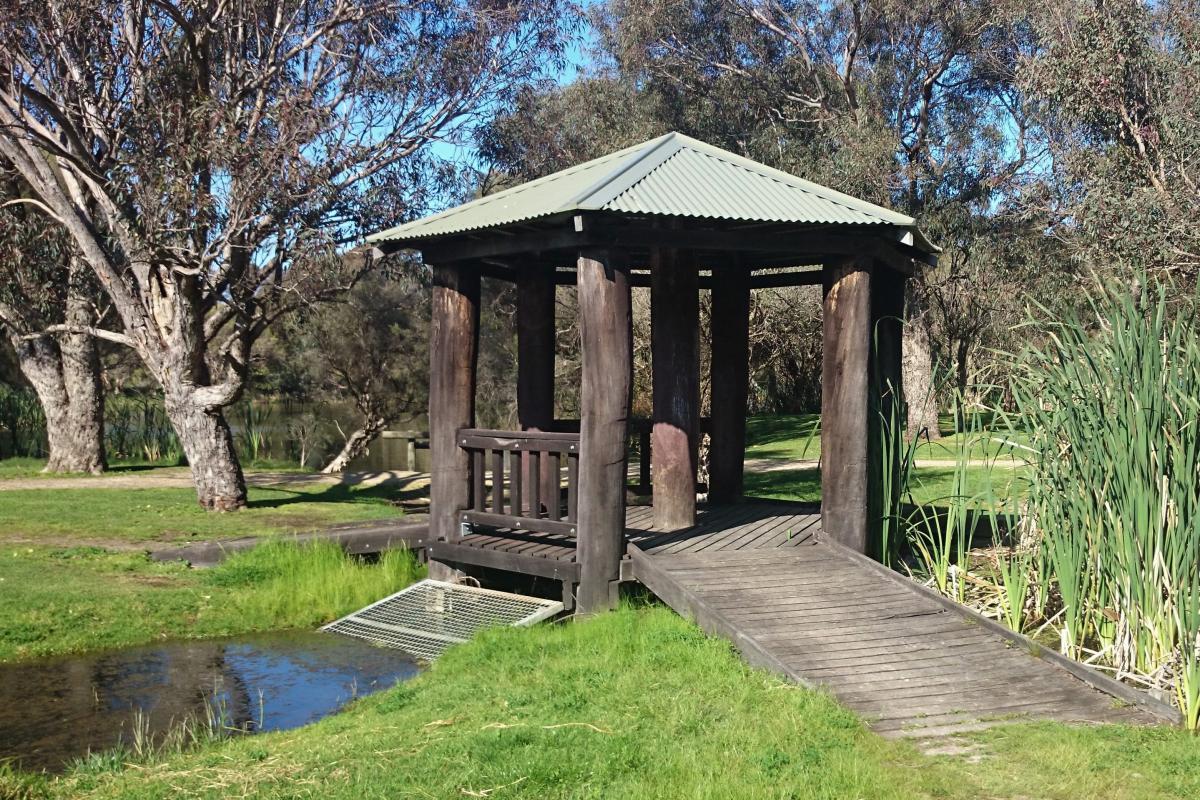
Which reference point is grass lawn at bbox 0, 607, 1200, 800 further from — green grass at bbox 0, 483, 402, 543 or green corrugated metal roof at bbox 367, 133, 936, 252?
green grass at bbox 0, 483, 402, 543

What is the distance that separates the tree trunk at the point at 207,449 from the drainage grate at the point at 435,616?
5247 mm

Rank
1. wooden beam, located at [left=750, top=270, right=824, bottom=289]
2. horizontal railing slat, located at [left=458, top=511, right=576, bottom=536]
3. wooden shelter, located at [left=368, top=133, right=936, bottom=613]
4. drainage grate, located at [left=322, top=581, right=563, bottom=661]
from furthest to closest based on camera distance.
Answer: wooden beam, located at [left=750, top=270, right=824, bottom=289]
horizontal railing slat, located at [left=458, top=511, right=576, bottom=536]
wooden shelter, located at [left=368, top=133, right=936, bottom=613]
drainage grate, located at [left=322, top=581, right=563, bottom=661]

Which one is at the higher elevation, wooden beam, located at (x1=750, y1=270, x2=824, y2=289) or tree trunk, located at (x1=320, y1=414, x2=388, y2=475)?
wooden beam, located at (x1=750, y1=270, x2=824, y2=289)

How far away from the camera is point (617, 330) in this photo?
27.6ft

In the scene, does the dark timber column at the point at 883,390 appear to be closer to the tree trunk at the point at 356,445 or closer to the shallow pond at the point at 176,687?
the shallow pond at the point at 176,687

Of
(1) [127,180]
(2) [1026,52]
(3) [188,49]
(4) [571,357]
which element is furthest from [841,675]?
(2) [1026,52]

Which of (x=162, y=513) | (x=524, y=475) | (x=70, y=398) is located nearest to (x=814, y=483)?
(x=524, y=475)

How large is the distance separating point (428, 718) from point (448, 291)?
4680 millimetres

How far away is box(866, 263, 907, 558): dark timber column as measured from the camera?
9117 millimetres

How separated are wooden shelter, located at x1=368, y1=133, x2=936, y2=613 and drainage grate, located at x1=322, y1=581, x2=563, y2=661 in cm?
29

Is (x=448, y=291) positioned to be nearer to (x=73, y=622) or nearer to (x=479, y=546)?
(x=479, y=546)

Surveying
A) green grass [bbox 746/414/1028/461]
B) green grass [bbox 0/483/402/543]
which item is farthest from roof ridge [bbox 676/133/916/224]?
green grass [bbox 746/414/1028/461]

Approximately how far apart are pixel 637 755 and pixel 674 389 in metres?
5.20

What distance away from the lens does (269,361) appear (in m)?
31.2
